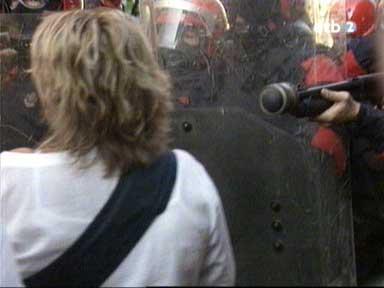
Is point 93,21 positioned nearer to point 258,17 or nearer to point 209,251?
point 209,251

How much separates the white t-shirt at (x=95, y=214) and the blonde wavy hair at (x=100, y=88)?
0.21 feet

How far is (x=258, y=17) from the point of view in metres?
3.22

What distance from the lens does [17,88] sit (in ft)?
10.9

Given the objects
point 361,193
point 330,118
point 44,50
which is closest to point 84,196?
point 44,50

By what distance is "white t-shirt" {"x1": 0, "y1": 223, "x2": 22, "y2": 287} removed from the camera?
6.55 ft

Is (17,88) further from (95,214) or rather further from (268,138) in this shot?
(95,214)

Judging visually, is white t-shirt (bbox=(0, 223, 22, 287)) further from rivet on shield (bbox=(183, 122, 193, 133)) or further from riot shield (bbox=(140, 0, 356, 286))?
rivet on shield (bbox=(183, 122, 193, 133))

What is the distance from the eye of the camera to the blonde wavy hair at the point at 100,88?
1964 mm

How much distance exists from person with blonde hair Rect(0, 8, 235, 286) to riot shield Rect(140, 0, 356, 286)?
0.90m

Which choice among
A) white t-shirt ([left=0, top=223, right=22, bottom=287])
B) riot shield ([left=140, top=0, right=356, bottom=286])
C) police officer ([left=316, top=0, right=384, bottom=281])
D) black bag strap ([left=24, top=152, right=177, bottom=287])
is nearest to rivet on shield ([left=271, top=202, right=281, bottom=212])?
riot shield ([left=140, top=0, right=356, bottom=286])

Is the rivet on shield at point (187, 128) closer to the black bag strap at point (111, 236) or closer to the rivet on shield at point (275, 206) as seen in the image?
the rivet on shield at point (275, 206)

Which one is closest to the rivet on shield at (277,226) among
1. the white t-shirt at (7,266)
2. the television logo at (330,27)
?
the television logo at (330,27)

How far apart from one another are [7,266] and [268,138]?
128 centimetres

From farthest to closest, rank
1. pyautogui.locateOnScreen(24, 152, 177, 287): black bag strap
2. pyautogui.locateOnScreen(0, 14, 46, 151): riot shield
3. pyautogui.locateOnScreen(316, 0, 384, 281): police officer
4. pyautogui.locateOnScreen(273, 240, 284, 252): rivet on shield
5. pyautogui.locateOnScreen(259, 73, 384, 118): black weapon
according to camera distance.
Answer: pyautogui.locateOnScreen(0, 14, 46, 151): riot shield → pyautogui.locateOnScreen(273, 240, 284, 252): rivet on shield → pyautogui.locateOnScreen(316, 0, 384, 281): police officer → pyautogui.locateOnScreen(259, 73, 384, 118): black weapon → pyautogui.locateOnScreen(24, 152, 177, 287): black bag strap
